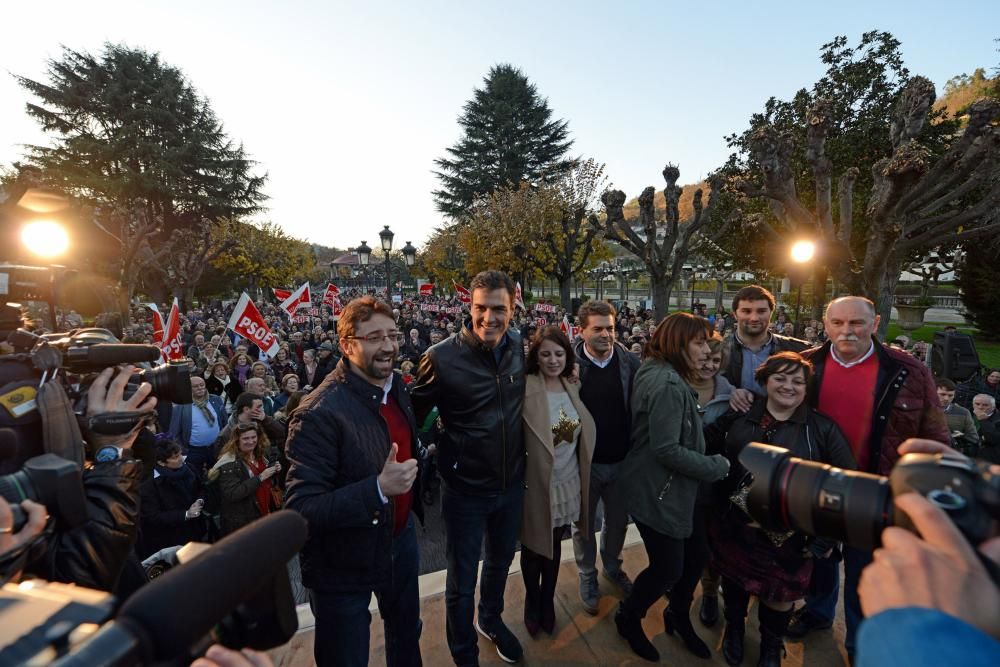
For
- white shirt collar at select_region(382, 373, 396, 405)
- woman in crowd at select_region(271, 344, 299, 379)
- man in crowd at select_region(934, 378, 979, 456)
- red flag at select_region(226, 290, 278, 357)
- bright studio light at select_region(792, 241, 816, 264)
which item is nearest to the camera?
white shirt collar at select_region(382, 373, 396, 405)

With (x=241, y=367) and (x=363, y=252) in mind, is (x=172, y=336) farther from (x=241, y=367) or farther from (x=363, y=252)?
(x=363, y=252)

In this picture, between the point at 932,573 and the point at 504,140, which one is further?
the point at 504,140

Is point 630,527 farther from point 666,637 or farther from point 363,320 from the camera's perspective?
point 363,320

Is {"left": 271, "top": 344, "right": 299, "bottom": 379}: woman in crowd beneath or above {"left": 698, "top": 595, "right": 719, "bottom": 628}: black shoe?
above

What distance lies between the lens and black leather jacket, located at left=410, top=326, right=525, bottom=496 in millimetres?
2588

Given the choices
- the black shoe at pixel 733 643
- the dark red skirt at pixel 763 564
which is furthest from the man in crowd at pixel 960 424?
the black shoe at pixel 733 643

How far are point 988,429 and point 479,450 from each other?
588 centimetres

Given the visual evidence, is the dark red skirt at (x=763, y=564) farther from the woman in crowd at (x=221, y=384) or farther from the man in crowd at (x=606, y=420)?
the woman in crowd at (x=221, y=384)

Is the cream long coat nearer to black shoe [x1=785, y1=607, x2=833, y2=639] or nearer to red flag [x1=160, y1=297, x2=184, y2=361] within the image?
black shoe [x1=785, y1=607, x2=833, y2=639]

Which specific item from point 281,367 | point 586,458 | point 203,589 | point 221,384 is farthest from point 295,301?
point 203,589

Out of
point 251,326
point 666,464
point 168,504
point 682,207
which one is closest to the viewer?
point 666,464

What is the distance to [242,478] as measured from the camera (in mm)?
3672

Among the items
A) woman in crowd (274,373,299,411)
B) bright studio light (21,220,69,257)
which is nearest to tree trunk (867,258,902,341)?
woman in crowd (274,373,299,411)

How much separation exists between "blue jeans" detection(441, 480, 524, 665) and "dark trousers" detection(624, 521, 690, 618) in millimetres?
768
